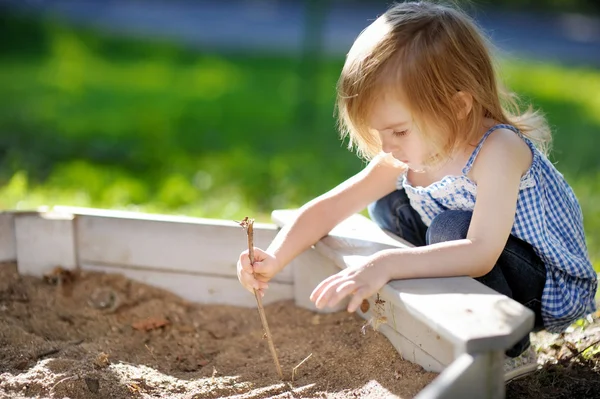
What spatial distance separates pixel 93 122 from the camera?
6227 millimetres

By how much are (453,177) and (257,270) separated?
2.08ft

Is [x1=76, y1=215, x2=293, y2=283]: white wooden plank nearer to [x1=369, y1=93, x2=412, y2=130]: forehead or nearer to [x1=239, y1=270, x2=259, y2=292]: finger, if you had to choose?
[x1=239, y1=270, x2=259, y2=292]: finger

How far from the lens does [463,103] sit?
224 centimetres

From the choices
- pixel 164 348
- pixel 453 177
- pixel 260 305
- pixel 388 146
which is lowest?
pixel 164 348

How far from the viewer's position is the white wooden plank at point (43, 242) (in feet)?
9.30

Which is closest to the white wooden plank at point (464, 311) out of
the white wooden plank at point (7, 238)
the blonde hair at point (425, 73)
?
the blonde hair at point (425, 73)

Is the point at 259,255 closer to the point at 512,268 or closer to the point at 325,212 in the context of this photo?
the point at 325,212

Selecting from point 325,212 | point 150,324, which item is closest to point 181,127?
point 150,324

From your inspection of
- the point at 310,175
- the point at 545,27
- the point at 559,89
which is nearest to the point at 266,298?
the point at 310,175

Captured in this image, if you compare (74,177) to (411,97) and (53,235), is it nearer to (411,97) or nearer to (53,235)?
(53,235)

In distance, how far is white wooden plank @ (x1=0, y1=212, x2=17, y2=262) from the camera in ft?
9.34

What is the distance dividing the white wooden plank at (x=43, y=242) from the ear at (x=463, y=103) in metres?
1.42

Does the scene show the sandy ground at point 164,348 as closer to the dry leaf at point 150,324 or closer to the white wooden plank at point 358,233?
the dry leaf at point 150,324

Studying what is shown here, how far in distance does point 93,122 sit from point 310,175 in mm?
2152
